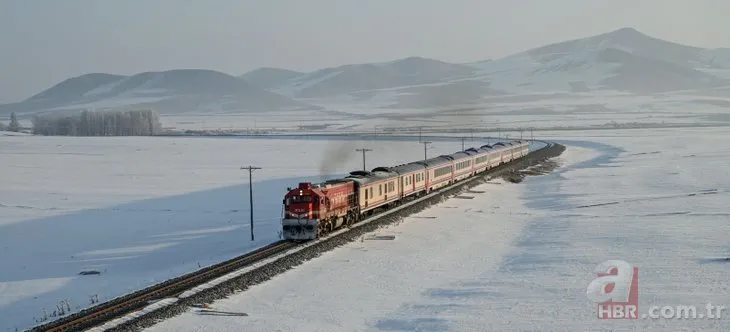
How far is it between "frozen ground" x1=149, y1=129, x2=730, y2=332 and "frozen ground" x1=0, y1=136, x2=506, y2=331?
7.29 meters

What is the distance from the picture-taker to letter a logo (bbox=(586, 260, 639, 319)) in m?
24.0

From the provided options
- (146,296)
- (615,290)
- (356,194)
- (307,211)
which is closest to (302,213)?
(307,211)

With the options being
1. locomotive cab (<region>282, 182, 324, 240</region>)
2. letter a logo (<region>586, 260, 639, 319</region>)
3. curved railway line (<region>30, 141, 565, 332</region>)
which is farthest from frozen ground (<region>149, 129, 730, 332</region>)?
locomotive cab (<region>282, 182, 324, 240</region>)

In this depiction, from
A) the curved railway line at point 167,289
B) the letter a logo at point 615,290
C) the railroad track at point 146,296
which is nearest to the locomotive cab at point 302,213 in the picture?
the curved railway line at point 167,289

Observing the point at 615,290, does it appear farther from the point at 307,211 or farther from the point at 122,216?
the point at 122,216

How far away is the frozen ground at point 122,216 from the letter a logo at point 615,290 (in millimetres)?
17871

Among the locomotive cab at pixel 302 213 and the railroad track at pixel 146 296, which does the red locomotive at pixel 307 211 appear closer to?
the locomotive cab at pixel 302 213

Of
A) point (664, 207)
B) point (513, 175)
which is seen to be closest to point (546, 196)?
point (664, 207)

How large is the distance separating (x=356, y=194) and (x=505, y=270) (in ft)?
45.1

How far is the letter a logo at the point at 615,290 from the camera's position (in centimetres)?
2402

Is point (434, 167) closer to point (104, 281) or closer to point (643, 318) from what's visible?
point (104, 281)

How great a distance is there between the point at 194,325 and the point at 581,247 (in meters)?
20.9

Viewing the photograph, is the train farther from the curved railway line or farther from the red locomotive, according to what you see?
the curved railway line

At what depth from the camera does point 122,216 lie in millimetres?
54250
